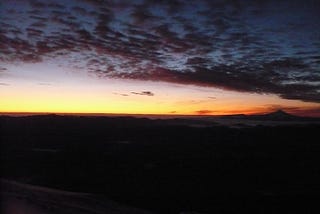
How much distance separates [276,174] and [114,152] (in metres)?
5.66

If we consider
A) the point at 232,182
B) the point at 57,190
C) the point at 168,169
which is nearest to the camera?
the point at 57,190

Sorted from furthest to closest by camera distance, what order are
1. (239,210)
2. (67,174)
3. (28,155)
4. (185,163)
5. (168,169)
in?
(28,155), (185,163), (168,169), (67,174), (239,210)

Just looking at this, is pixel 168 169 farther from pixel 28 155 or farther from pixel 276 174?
pixel 28 155

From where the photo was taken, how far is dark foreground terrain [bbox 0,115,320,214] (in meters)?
6.74

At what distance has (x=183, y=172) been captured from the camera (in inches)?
358

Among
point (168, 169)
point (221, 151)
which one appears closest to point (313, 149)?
point (221, 151)

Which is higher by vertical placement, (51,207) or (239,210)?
(51,207)

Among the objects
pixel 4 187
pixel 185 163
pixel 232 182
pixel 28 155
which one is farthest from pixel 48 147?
pixel 232 182

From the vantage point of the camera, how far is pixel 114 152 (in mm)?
12250

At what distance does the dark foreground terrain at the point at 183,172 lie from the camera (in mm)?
6742

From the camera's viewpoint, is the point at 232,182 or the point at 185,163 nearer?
the point at 232,182

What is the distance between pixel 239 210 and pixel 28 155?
7.68 meters

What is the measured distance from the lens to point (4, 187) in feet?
21.3

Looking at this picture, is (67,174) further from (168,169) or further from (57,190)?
(168,169)
